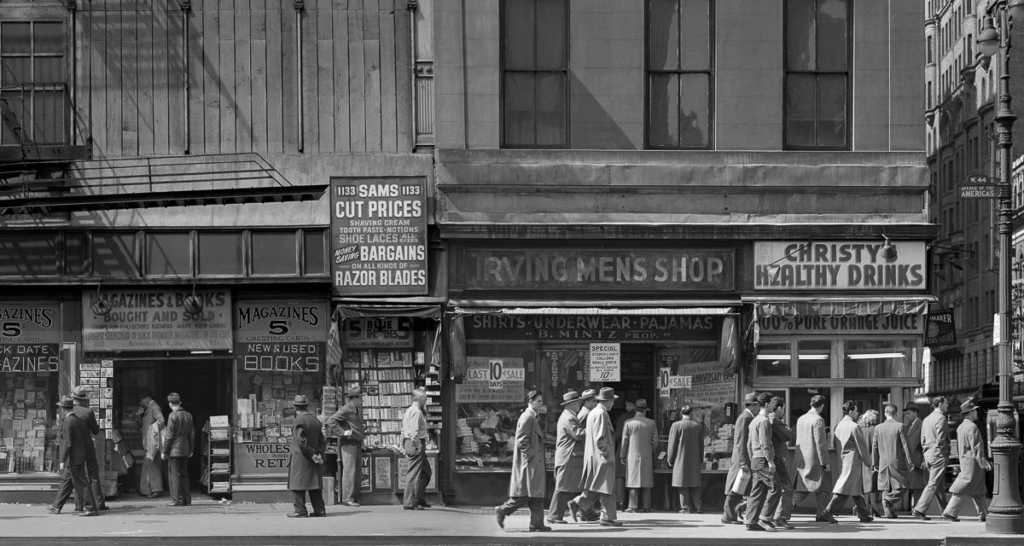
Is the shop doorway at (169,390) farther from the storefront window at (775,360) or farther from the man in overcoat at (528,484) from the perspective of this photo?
the storefront window at (775,360)

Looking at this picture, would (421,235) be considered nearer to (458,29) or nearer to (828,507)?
(458,29)

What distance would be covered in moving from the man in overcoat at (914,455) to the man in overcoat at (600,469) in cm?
564

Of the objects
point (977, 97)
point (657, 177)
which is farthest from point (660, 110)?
point (977, 97)

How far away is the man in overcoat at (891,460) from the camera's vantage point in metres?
25.8

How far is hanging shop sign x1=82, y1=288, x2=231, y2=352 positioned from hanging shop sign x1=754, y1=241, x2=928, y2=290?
340 inches

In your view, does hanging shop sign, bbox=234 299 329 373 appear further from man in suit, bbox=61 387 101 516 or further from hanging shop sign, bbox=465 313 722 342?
man in suit, bbox=61 387 101 516

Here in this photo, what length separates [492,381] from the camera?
26.7m

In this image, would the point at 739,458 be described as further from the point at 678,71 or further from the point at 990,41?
the point at 678,71

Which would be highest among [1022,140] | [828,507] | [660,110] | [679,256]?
[1022,140]

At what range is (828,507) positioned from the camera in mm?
24094

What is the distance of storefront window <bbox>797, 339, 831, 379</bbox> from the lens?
26906 millimetres

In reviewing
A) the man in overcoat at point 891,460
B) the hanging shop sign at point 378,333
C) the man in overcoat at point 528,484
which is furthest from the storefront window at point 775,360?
the man in overcoat at point 528,484

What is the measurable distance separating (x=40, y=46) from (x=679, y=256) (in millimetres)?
10901

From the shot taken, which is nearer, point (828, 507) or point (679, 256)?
point (828, 507)
